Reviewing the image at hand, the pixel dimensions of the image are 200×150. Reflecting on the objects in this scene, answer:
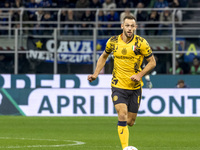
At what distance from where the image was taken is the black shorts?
8.91 m

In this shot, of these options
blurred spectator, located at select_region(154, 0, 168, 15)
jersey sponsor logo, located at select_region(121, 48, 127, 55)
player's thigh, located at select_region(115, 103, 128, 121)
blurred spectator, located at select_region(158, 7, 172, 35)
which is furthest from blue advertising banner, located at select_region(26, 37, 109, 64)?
player's thigh, located at select_region(115, 103, 128, 121)

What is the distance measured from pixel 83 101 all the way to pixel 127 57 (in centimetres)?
1177

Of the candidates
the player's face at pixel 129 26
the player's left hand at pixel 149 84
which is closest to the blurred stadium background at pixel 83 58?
the player's left hand at pixel 149 84

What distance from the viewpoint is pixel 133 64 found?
29.4 ft

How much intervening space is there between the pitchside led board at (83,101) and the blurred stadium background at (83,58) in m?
0.03

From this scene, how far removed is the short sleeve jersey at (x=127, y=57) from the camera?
8.88 m

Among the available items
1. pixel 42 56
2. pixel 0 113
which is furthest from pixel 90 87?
pixel 0 113

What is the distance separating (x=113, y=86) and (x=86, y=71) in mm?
13180

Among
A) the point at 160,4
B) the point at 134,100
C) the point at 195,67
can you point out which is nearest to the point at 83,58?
the point at 195,67
